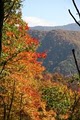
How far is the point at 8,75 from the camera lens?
29938 millimetres

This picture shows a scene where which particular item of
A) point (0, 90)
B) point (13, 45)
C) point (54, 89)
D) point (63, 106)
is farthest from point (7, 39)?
point (54, 89)

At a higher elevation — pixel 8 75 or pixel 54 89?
pixel 8 75

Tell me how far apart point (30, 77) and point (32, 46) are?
4.43 metres

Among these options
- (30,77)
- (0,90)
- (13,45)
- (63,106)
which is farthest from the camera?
(63,106)

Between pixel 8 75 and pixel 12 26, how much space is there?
433cm

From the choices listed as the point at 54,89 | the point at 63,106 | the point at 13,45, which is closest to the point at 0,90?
the point at 13,45

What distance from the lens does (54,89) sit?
6762cm

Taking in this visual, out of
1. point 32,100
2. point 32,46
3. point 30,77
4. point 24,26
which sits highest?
point 24,26

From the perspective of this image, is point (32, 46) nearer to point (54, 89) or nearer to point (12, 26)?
point (12, 26)

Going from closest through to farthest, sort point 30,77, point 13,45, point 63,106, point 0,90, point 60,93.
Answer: point 13,45
point 0,90
point 30,77
point 63,106
point 60,93

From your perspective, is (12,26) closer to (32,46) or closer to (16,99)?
(32,46)

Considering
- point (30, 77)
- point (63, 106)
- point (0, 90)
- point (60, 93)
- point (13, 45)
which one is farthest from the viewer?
point (60, 93)

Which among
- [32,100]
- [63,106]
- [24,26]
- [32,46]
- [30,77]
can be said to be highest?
[24,26]

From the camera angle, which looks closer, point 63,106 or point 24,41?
point 24,41
